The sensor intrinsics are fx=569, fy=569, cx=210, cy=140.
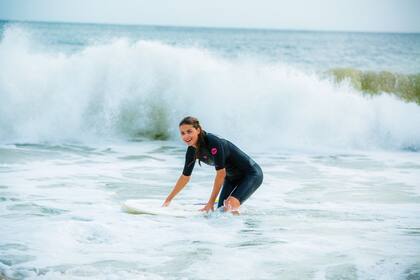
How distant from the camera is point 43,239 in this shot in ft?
16.0

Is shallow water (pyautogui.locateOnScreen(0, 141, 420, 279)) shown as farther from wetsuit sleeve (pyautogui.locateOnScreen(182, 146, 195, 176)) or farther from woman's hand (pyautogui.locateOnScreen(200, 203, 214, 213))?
wetsuit sleeve (pyautogui.locateOnScreen(182, 146, 195, 176))

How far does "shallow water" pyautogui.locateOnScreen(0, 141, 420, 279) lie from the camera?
13.9 feet

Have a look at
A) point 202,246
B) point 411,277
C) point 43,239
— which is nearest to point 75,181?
point 43,239

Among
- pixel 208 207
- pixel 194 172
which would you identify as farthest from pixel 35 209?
pixel 194 172

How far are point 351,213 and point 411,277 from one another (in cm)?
212

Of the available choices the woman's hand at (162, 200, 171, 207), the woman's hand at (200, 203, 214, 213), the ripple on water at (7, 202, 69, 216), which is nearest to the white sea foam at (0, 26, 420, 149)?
the ripple on water at (7, 202, 69, 216)

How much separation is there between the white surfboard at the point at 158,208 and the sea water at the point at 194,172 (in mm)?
98

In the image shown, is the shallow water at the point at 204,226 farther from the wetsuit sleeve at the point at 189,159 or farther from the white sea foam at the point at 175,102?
the white sea foam at the point at 175,102

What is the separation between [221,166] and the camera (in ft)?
18.1

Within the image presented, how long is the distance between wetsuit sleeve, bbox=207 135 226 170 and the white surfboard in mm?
648

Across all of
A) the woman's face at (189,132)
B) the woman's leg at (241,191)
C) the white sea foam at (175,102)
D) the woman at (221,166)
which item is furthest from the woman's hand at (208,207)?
the white sea foam at (175,102)

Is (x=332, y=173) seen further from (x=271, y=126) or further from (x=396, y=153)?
(x=271, y=126)

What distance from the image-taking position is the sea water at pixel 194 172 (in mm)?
4465

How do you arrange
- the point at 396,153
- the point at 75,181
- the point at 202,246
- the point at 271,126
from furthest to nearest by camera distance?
the point at 271,126 → the point at 396,153 → the point at 75,181 → the point at 202,246
